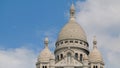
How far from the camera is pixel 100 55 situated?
301 feet

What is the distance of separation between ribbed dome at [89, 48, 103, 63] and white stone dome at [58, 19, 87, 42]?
7.89m

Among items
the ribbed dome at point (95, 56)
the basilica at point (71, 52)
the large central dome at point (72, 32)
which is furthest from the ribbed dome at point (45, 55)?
the large central dome at point (72, 32)

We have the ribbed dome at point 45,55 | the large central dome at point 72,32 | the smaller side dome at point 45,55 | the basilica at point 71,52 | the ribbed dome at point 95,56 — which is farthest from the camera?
the large central dome at point 72,32

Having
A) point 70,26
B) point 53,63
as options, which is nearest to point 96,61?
point 53,63

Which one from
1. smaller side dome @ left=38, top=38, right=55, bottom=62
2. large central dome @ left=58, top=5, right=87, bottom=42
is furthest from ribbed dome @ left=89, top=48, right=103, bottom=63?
large central dome @ left=58, top=5, right=87, bottom=42

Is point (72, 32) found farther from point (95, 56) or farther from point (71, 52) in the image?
point (95, 56)

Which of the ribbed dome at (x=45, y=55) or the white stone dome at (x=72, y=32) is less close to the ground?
the white stone dome at (x=72, y=32)

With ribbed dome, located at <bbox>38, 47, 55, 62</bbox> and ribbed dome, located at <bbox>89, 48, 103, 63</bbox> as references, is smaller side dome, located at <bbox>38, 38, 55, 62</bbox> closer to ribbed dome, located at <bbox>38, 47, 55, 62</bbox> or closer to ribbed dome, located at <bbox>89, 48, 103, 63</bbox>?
ribbed dome, located at <bbox>38, 47, 55, 62</bbox>

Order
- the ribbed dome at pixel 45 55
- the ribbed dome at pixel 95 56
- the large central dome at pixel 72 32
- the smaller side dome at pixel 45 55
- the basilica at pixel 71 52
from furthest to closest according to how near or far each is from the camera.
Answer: the large central dome at pixel 72 32 < the ribbed dome at pixel 45 55 < the smaller side dome at pixel 45 55 < the ribbed dome at pixel 95 56 < the basilica at pixel 71 52

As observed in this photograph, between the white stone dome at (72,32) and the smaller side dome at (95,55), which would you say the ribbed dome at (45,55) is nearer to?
the smaller side dome at (95,55)

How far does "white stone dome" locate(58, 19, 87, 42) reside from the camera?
100000mm

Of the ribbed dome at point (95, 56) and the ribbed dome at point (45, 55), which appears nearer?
the ribbed dome at point (95, 56)

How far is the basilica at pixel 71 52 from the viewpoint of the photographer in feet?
295

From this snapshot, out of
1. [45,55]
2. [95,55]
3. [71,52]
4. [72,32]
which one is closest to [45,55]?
[45,55]
